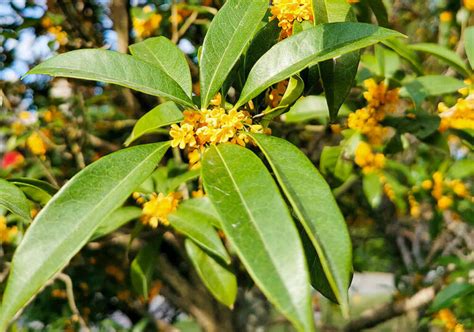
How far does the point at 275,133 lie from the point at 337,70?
81cm

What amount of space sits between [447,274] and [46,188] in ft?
4.91

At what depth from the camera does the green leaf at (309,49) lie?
641 millimetres

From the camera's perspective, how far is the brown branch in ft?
5.75

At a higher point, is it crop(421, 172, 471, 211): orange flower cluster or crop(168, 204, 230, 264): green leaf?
crop(168, 204, 230, 264): green leaf

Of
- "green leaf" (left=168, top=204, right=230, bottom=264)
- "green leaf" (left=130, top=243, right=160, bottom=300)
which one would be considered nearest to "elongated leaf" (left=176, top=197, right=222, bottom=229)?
"green leaf" (left=168, top=204, right=230, bottom=264)

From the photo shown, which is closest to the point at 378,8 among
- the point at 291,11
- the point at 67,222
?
the point at 291,11

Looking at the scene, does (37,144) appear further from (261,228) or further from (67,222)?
(261,228)

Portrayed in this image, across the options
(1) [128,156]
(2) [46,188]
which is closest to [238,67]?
(1) [128,156]

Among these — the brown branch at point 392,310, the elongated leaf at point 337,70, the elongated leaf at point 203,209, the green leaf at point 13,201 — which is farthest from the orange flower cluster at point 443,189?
the green leaf at point 13,201

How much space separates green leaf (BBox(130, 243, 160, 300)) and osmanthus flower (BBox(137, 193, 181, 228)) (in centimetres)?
17

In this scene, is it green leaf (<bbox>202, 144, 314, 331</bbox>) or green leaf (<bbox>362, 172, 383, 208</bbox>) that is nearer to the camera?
green leaf (<bbox>202, 144, 314, 331</bbox>)

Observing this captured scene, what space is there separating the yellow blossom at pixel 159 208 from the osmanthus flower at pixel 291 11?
0.56 meters

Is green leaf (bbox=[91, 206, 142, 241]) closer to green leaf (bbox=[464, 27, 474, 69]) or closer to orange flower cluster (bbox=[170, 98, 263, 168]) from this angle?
orange flower cluster (bbox=[170, 98, 263, 168])

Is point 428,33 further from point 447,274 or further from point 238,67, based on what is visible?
point 238,67
